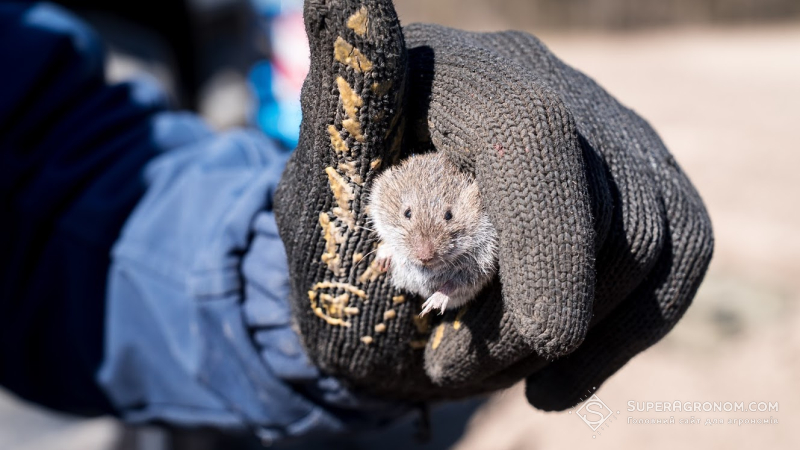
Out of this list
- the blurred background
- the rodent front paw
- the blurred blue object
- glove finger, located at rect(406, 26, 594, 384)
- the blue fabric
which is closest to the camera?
glove finger, located at rect(406, 26, 594, 384)

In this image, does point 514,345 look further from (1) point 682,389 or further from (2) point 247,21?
(2) point 247,21

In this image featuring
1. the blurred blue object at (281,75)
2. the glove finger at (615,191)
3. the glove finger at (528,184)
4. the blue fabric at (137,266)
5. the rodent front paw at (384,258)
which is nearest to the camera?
the glove finger at (528,184)

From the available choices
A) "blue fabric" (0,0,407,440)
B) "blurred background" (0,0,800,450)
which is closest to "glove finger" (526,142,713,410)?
"blue fabric" (0,0,407,440)

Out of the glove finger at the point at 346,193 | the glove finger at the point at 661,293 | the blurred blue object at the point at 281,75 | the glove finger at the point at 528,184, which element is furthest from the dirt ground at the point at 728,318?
the blurred blue object at the point at 281,75

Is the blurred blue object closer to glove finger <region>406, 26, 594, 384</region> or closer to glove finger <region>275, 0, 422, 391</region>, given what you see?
glove finger <region>275, 0, 422, 391</region>

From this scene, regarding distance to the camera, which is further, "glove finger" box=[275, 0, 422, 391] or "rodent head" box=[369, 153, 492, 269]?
"rodent head" box=[369, 153, 492, 269]

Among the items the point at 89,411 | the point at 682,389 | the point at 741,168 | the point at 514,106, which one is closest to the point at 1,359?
the point at 89,411

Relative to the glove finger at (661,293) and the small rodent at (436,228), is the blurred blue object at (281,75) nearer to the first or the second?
the small rodent at (436,228)
